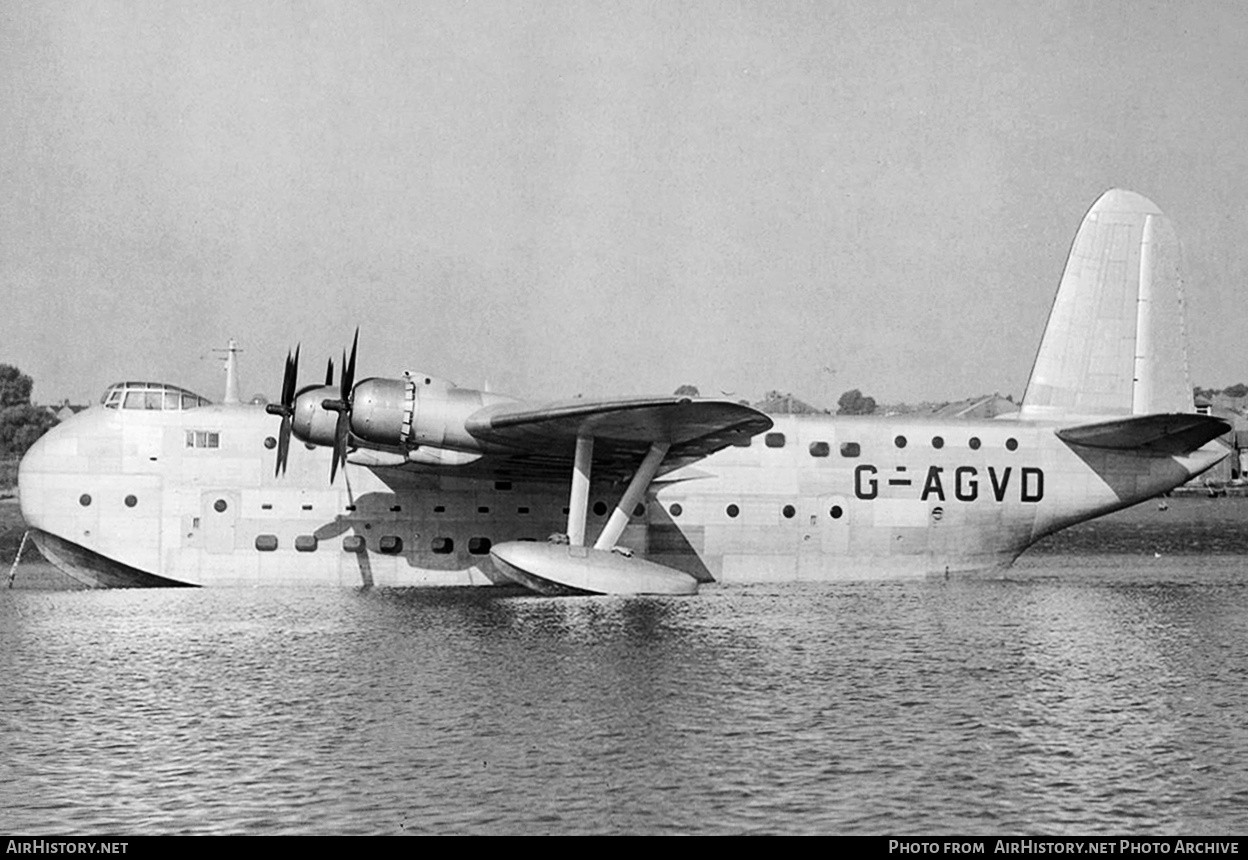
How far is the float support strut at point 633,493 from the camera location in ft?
77.3

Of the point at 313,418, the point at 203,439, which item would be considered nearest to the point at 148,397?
the point at 203,439

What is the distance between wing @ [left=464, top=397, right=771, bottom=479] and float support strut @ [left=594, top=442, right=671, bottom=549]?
0.23 metres

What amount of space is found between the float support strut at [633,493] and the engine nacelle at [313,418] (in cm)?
500

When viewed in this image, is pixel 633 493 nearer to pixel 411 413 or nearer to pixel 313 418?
pixel 411 413

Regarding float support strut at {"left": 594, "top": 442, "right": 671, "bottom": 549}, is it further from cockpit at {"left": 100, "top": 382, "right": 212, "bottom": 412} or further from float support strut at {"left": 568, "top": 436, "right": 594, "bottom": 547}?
cockpit at {"left": 100, "top": 382, "right": 212, "bottom": 412}

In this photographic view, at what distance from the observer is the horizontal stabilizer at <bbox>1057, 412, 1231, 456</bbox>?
2467 centimetres

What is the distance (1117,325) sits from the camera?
2756 centimetres

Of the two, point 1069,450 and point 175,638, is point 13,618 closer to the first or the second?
point 175,638

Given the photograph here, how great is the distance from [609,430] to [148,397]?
8487 millimetres

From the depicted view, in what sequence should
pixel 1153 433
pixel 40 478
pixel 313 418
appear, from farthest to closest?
1. pixel 1153 433
2. pixel 40 478
3. pixel 313 418

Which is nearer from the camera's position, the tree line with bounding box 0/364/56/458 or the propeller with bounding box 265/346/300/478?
the propeller with bounding box 265/346/300/478

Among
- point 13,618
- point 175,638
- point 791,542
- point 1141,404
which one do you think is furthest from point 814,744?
point 1141,404

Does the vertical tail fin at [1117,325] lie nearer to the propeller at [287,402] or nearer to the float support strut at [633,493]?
the float support strut at [633,493]

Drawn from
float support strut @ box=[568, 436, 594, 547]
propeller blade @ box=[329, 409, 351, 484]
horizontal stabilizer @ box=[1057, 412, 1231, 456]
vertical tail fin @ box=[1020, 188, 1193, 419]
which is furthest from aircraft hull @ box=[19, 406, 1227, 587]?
float support strut @ box=[568, 436, 594, 547]
